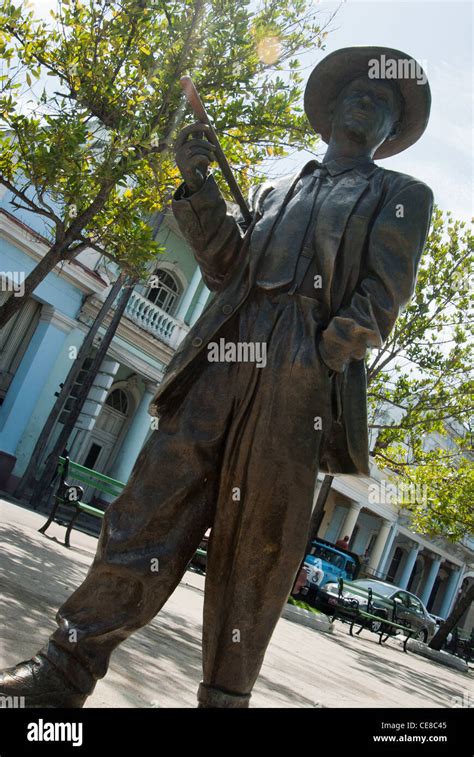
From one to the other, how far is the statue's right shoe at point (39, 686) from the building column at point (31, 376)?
49.1 feet

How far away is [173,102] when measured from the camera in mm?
8836

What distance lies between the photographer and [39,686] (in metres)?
2.29

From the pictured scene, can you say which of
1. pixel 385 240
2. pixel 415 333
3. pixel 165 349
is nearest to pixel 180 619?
pixel 385 240

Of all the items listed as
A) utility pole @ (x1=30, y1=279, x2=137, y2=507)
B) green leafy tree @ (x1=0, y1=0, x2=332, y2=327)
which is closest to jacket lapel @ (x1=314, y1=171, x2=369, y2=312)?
green leafy tree @ (x1=0, y1=0, x2=332, y2=327)

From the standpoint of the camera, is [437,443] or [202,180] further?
[437,443]

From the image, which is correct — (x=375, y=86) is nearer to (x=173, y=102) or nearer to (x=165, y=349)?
(x=173, y=102)

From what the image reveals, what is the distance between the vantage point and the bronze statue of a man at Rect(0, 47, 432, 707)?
247 centimetres

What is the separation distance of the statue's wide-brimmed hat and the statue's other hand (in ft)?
2.52

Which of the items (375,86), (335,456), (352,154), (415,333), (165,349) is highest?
(415,333)

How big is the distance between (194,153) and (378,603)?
1879 centimetres

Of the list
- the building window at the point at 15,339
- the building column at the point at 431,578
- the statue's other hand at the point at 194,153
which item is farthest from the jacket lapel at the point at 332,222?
the building column at the point at 431,578

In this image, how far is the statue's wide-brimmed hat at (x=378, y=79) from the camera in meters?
3.10

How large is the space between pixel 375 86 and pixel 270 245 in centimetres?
84
